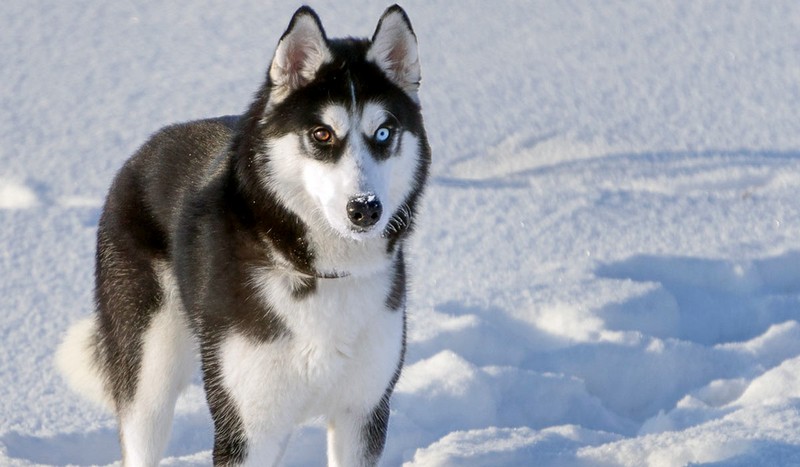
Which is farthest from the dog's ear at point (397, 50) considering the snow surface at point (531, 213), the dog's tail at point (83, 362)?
the dog's tail at point (83, 362)

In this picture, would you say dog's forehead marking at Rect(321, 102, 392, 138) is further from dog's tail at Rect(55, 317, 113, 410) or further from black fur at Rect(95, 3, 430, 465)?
dog's tail at Rect(55, 317, 113, 410)

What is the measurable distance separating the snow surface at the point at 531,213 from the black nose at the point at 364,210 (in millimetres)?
1321

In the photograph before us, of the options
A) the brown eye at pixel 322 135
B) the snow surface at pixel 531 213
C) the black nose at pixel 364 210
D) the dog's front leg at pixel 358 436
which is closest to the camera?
the black nose at pixel 364 210

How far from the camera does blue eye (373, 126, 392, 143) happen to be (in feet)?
9.39

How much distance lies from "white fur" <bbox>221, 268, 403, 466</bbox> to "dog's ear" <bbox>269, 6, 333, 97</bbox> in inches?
19.9

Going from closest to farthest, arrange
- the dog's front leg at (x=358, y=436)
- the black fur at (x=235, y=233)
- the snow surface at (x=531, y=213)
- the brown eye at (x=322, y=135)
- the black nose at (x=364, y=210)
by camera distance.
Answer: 1. the black nose at (x=364, y=210)
2. the brown eye at (x=322, y=135)
3. the black fur at (x=235, y=233)
4. the dog's front leg at (x=358, y=436)
5. the snow surface at (x=531, y=213)

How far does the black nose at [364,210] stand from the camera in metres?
2.70

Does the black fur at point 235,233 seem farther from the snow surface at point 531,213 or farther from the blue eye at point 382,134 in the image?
the snow surface at point 531,213

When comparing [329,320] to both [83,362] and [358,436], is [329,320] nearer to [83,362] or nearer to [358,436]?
[358,436]

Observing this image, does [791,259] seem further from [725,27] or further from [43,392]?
[43,392]

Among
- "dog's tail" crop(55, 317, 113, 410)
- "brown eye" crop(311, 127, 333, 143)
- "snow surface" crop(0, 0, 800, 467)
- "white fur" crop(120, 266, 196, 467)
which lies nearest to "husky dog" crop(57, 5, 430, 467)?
"brown eye" crop(311, 127, 333, 143)

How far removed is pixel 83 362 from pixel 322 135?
1553 millimetres

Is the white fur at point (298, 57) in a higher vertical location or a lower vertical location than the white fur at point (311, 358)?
higher

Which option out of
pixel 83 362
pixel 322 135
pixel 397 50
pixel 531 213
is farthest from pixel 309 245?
pixel 531 213
